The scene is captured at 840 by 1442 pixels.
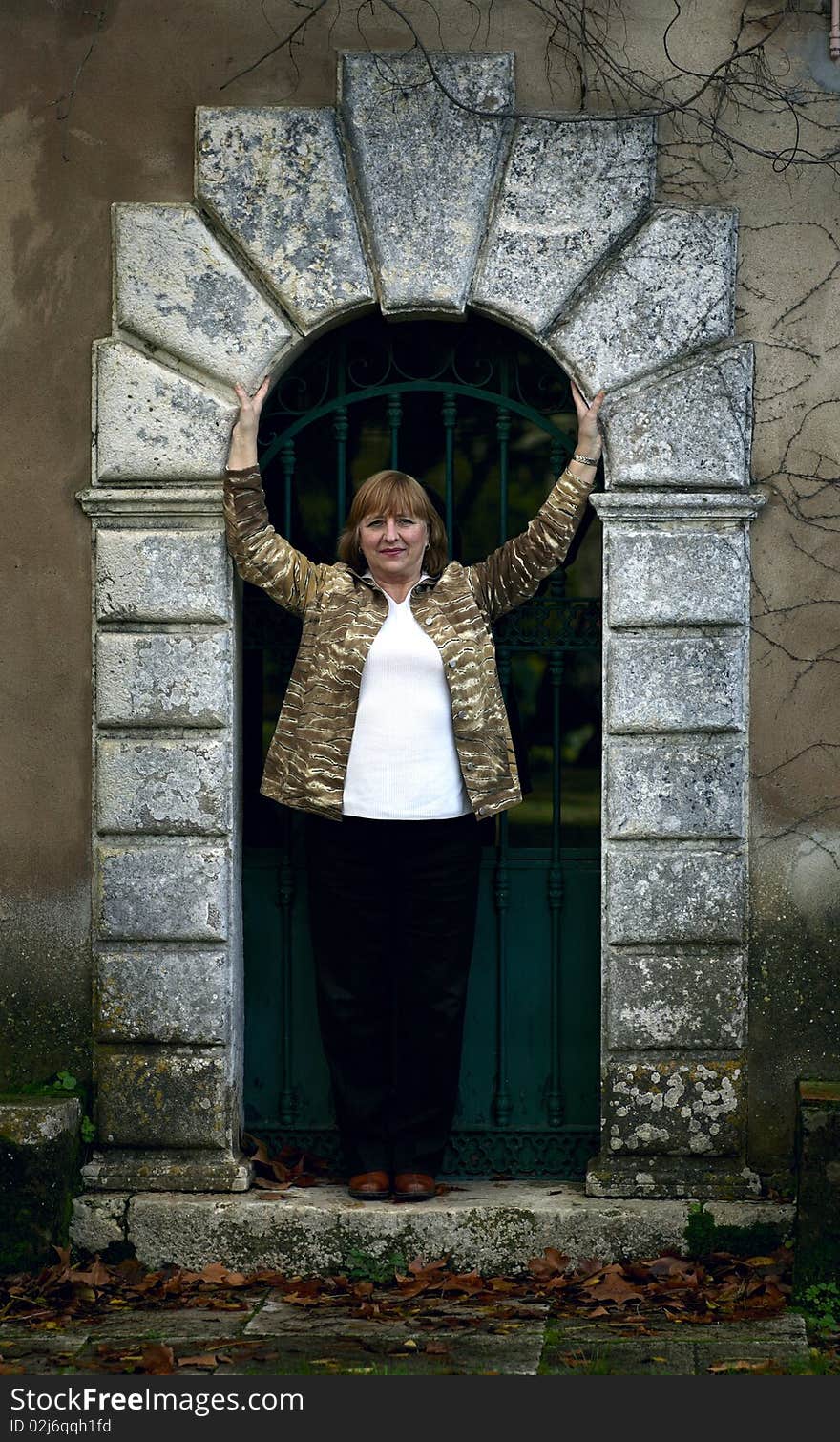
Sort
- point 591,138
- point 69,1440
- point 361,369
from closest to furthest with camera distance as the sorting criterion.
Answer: point 69,1440
point 591,138
point 361,369

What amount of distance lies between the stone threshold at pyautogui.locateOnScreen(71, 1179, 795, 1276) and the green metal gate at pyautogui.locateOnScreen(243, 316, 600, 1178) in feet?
1.31

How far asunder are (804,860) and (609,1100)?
950 millimetres

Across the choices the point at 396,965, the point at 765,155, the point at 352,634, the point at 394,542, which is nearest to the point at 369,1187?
the point at 396,965

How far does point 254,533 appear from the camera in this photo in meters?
5.11

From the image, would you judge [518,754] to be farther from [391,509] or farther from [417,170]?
[417,170]

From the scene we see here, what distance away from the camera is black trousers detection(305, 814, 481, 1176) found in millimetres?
5172

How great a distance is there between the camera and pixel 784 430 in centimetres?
518

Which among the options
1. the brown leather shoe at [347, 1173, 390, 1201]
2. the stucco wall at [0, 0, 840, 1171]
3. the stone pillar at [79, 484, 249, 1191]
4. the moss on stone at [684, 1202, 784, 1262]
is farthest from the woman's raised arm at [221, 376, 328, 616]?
the moss on stone at [684, 1202, 784, 1262]

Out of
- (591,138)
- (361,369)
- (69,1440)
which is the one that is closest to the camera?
(69,1440)

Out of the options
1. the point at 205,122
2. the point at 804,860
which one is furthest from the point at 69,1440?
the point at 205,122

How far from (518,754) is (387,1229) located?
1555 millimetres

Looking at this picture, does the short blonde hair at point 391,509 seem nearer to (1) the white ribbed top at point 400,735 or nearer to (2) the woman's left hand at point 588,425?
(1) the white ribbed top at point 400,735

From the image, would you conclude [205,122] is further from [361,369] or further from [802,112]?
[802,112]

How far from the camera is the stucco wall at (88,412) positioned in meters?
5.16
